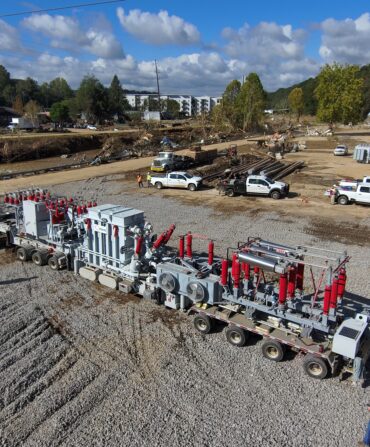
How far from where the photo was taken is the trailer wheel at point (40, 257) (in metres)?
15.7

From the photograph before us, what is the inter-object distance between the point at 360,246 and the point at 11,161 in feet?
151

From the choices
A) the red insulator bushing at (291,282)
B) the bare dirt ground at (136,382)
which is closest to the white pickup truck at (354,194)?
the bare dirt ground at (136,382)

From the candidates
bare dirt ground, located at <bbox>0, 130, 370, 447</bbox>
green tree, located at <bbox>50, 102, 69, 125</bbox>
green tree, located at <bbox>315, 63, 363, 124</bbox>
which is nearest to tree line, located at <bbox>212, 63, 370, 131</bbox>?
green tree, located at <bbox>315, 63, 363, 124</bbox>

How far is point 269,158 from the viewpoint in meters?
48.6

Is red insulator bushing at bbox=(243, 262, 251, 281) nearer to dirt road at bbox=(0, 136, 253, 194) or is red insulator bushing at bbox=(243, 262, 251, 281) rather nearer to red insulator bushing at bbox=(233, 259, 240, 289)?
red insulator bushing at bbox=(233, 259, 240, 289)

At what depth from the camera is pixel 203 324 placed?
11.1 m

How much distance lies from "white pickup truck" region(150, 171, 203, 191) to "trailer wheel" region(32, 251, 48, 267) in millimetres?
17727

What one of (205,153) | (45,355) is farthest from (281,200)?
(45,355)

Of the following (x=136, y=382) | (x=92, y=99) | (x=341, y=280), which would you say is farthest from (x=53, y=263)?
(x=92, y=99)

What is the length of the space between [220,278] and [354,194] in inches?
746

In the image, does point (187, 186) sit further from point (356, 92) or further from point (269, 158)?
point (356, 92)

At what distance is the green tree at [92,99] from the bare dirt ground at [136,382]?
3890 inches

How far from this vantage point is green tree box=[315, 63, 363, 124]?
74938 millimetres

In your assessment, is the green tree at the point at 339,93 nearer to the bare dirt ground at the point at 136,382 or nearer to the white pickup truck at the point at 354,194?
the white pickup truck at the point at 354,194
